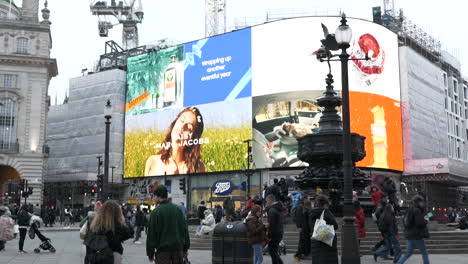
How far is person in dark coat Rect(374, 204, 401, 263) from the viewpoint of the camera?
15505mm

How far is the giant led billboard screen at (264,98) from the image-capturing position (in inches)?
2388

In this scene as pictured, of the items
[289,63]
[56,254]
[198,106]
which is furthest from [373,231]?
[198,106]

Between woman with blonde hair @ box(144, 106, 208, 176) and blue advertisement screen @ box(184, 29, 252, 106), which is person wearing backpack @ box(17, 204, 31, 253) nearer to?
blue advertisement screen @ box(184, 29, 252, 106)

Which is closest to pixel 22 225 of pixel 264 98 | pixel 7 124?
pixel 7 124

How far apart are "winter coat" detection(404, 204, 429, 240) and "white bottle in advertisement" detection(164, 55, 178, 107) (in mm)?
58106

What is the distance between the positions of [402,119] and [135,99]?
112 feet

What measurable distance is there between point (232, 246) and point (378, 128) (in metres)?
51.2

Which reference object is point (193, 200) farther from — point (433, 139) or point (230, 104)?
point (433, 139)

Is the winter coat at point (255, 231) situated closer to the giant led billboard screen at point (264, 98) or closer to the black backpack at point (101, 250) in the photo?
the black backpack at point (101, 250)

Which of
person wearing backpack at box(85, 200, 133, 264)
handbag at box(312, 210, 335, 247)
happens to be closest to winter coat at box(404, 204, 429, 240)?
handbag at box(312, 210, 335, 247)

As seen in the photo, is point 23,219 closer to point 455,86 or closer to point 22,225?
point 22,225

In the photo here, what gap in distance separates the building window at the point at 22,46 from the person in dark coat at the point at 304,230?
51068mm

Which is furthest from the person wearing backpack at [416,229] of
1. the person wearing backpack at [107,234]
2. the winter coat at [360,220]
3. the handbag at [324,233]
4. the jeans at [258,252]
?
the person wearing backpack at [107,234]

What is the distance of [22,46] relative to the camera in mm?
59938
